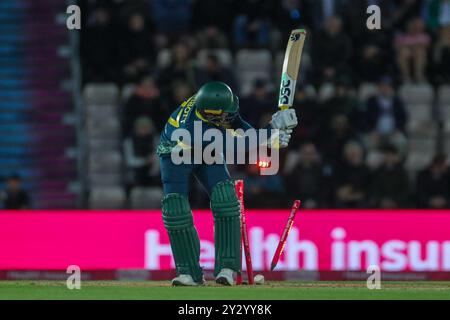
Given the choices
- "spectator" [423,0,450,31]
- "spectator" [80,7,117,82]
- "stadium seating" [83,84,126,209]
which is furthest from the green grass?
"spectator" [423,0,450,31]

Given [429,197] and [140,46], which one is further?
[140,46]

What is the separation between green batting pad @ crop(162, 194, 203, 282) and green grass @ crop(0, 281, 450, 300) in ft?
0.93

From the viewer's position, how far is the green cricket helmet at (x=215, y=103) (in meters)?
12.8

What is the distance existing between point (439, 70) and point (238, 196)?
26.7 feet

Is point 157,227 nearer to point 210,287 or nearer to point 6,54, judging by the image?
point 210,287

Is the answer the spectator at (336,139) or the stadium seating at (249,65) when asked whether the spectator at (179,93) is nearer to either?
the stadium seating at (249,65)

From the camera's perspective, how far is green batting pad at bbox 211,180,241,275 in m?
13.1

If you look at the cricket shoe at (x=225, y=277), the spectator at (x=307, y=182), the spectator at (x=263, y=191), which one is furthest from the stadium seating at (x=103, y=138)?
the cricket shoe at (x=225, y=277)

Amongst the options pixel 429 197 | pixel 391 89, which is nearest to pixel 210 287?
pixel 429 197

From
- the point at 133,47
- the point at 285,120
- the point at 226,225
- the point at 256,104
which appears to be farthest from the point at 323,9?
the point at 226,225

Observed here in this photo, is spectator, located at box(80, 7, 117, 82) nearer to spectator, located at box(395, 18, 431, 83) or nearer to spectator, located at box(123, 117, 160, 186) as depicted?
spectator, located at box(123, 117, 160, 186)

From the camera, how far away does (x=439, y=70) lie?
20.9 meters

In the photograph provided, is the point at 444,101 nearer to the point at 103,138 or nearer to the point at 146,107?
the point at 146,107

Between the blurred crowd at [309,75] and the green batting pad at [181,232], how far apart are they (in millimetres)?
5591
